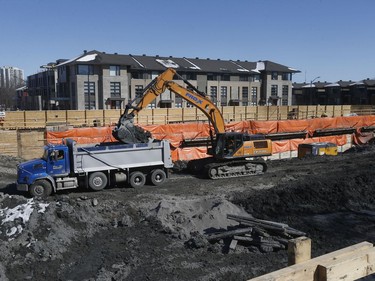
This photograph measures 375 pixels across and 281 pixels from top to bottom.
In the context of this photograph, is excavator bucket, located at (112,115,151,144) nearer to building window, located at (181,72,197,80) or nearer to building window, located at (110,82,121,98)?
building window, located at (110,82,121,98)

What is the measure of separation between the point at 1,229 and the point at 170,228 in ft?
19.3

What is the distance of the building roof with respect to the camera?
6131 centimetres

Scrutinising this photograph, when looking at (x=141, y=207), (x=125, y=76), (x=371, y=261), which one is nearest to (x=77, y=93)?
(x=125, y=76)

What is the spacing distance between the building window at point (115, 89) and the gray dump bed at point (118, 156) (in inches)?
1654

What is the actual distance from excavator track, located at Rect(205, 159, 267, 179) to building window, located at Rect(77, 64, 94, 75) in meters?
43.2

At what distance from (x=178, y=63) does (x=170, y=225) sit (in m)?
59.3

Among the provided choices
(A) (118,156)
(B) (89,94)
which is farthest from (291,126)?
(B) (89,94)

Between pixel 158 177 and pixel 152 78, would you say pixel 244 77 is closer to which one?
pixel 152 78

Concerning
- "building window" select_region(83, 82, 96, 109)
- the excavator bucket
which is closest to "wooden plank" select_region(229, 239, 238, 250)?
the excavator bucket

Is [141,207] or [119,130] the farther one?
[119,130]

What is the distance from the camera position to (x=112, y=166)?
763 inches

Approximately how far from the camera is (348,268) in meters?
3.30

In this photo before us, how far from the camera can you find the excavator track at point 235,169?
2213 centimetres

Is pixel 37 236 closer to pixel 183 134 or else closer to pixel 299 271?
pixel 299 271
